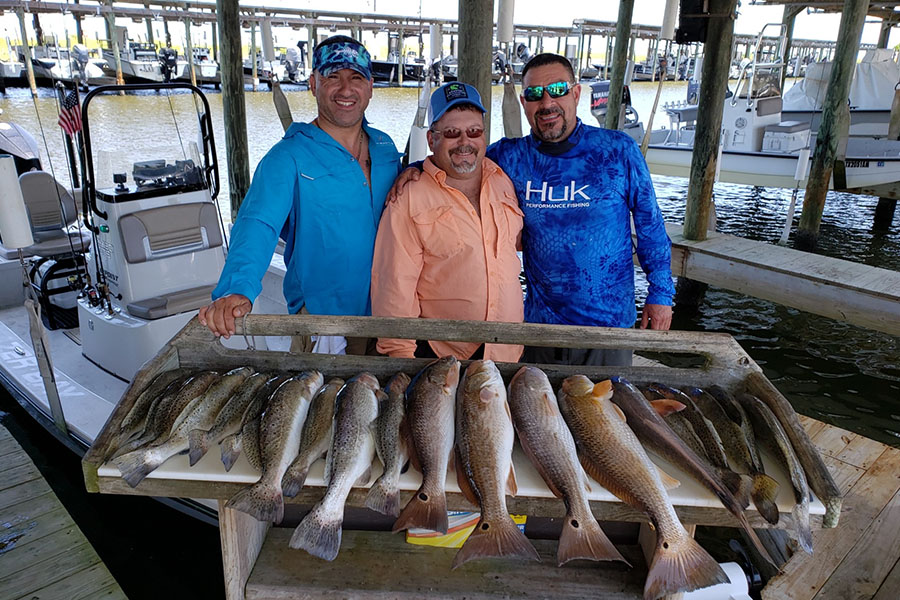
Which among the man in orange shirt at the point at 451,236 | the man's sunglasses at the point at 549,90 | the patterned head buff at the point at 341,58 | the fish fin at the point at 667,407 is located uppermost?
the patterned head buff at the point at 341,58

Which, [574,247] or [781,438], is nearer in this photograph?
[781,438]

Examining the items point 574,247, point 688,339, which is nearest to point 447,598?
point 688,339

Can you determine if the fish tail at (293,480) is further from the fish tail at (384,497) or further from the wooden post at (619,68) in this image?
the wooden post at (619,68)

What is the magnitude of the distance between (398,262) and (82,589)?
1970 mm

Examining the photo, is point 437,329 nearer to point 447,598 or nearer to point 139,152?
point 447,598

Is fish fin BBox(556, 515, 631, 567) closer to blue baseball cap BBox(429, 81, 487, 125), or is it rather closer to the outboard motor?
blue baseball cap BBox(429, 81, 487, 125)

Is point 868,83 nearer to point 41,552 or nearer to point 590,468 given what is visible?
point 590,468

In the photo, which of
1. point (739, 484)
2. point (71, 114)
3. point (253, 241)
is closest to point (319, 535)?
point (739, 484)

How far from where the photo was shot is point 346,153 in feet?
8.73

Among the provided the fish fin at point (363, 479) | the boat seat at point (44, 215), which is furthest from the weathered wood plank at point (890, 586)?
the boat seat at point (44, 215)

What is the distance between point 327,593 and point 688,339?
1.37 metres

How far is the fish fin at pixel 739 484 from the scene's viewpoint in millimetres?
1448

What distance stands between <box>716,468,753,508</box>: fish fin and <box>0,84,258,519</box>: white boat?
3.95m

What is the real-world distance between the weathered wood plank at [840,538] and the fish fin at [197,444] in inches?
108
